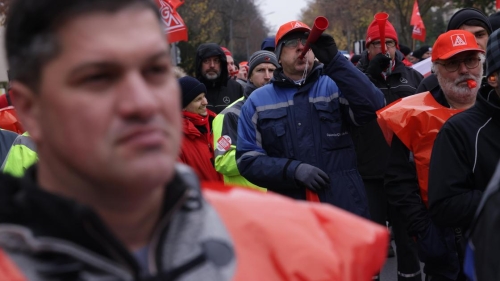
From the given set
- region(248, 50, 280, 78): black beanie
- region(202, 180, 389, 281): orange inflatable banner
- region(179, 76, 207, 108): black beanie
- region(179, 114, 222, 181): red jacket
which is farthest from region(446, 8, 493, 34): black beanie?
region(202, 180, 389, 281): orange inflatable banner

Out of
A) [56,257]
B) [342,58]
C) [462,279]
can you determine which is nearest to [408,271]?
[462,279]

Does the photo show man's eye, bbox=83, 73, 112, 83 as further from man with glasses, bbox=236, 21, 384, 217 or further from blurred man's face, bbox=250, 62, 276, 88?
blurred man's face, bbox=250, 62, 276, 88

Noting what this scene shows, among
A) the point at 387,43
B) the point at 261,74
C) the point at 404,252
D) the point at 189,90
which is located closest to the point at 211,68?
the point at 261,74

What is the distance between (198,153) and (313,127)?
5.09 ft

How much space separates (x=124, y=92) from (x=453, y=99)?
3867mm

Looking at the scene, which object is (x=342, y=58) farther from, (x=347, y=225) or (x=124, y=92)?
(x=124, y=92)

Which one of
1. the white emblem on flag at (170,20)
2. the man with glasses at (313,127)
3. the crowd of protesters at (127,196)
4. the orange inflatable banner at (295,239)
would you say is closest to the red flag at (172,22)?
the white emblem on flag at (170,20)

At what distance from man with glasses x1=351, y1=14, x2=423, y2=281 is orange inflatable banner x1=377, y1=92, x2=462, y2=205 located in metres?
0.54

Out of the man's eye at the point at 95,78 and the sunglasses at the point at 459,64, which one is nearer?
the man's eye at the point at 95,78

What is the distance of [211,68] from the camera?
9336mm

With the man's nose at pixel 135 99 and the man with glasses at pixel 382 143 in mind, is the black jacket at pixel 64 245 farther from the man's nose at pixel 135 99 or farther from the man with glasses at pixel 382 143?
the man with glasses at pixel 382 143

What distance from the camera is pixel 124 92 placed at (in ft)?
5.49

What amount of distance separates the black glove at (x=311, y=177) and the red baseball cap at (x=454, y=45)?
1.07 metres

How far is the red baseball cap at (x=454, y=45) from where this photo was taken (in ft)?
17.2
